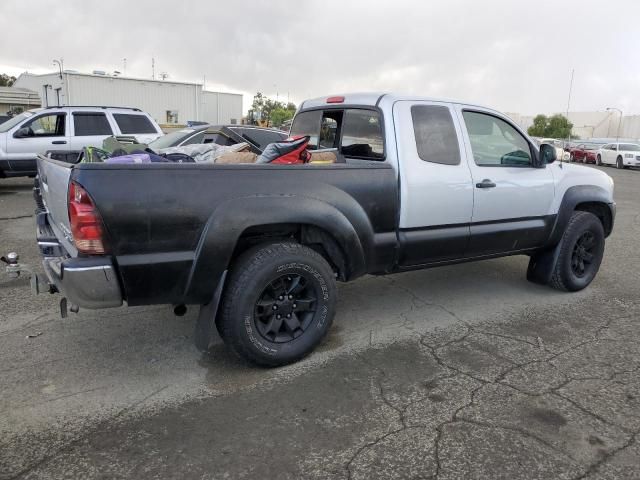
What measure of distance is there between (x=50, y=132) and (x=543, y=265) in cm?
1097

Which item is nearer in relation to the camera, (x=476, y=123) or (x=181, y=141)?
(x=476, y=123)

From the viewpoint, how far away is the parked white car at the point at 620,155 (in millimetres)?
28156

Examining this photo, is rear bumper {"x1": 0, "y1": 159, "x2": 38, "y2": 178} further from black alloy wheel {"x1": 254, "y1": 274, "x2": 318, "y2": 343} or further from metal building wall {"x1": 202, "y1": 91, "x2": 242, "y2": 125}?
metal building wall {"x1": 202, "y1": 91, "x2": 242, "y2": 125}

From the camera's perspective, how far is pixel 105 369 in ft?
11.7

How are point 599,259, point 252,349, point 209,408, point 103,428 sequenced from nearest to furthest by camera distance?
point 103,428, point 209,408, point 252,349, point 599,259

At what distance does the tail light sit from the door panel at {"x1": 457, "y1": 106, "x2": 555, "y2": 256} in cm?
301

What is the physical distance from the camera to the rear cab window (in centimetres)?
430

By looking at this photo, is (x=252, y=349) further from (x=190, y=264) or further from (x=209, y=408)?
(x=190, y=264)

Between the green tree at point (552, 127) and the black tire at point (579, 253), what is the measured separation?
55.1m

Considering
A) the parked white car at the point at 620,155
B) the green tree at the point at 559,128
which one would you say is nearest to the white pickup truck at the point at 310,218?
the parked white car at the point at 620,155

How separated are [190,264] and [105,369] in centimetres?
112

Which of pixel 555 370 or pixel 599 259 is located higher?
pixel 599 259

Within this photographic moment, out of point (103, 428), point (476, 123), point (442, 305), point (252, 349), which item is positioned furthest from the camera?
point (442, 305)

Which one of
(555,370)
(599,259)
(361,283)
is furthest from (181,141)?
(555,370)
